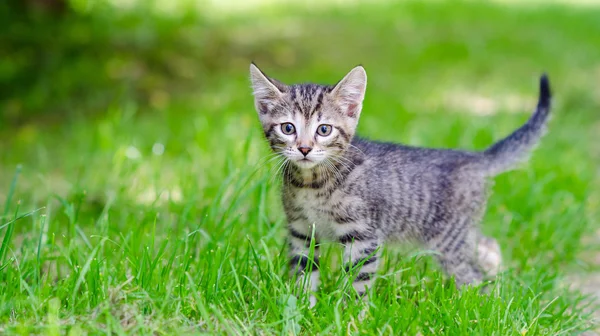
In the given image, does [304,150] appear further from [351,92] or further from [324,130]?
[351,92]

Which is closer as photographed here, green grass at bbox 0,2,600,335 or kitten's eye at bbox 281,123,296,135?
green grass at bbox 0,2,600,335

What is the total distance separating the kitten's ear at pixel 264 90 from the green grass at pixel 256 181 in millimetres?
469

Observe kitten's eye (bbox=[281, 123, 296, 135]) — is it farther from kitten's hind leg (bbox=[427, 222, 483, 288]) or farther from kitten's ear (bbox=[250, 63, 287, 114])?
kitten's hind leg (bbox=[427, 222, 483, 288])

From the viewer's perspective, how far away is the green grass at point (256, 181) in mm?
3158

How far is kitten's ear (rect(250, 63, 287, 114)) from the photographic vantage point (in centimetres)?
370

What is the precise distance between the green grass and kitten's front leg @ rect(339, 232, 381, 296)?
11 cm

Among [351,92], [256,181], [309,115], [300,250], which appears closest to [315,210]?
[300,250]

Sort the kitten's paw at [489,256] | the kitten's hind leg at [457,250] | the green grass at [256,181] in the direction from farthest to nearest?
the kitten's paw at [489,256]
the kitten's hind leg at [457,250]
the green grass at [256,181]

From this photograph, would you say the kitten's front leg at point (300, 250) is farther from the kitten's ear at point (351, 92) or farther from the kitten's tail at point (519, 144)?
the kitten's tail at point (519, 144)

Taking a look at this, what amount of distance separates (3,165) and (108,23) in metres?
3.66

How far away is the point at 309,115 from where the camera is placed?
363cm

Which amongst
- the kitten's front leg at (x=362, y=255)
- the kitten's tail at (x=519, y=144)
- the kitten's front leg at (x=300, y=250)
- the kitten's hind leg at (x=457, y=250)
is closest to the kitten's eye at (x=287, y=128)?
the kitten's front leg at (x=300, y=250)

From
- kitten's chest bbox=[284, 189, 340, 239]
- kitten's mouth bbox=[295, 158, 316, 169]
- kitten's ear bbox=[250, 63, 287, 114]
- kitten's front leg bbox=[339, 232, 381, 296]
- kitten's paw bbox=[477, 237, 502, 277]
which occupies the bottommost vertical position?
kitten's paw bbox=[477, 237, 502, 277]

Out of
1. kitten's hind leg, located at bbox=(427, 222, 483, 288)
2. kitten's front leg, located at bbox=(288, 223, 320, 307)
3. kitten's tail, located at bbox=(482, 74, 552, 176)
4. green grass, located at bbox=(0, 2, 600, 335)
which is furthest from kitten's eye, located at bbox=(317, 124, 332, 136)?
kitten's tail, located at bbox=(482, 74, 552, 176)
